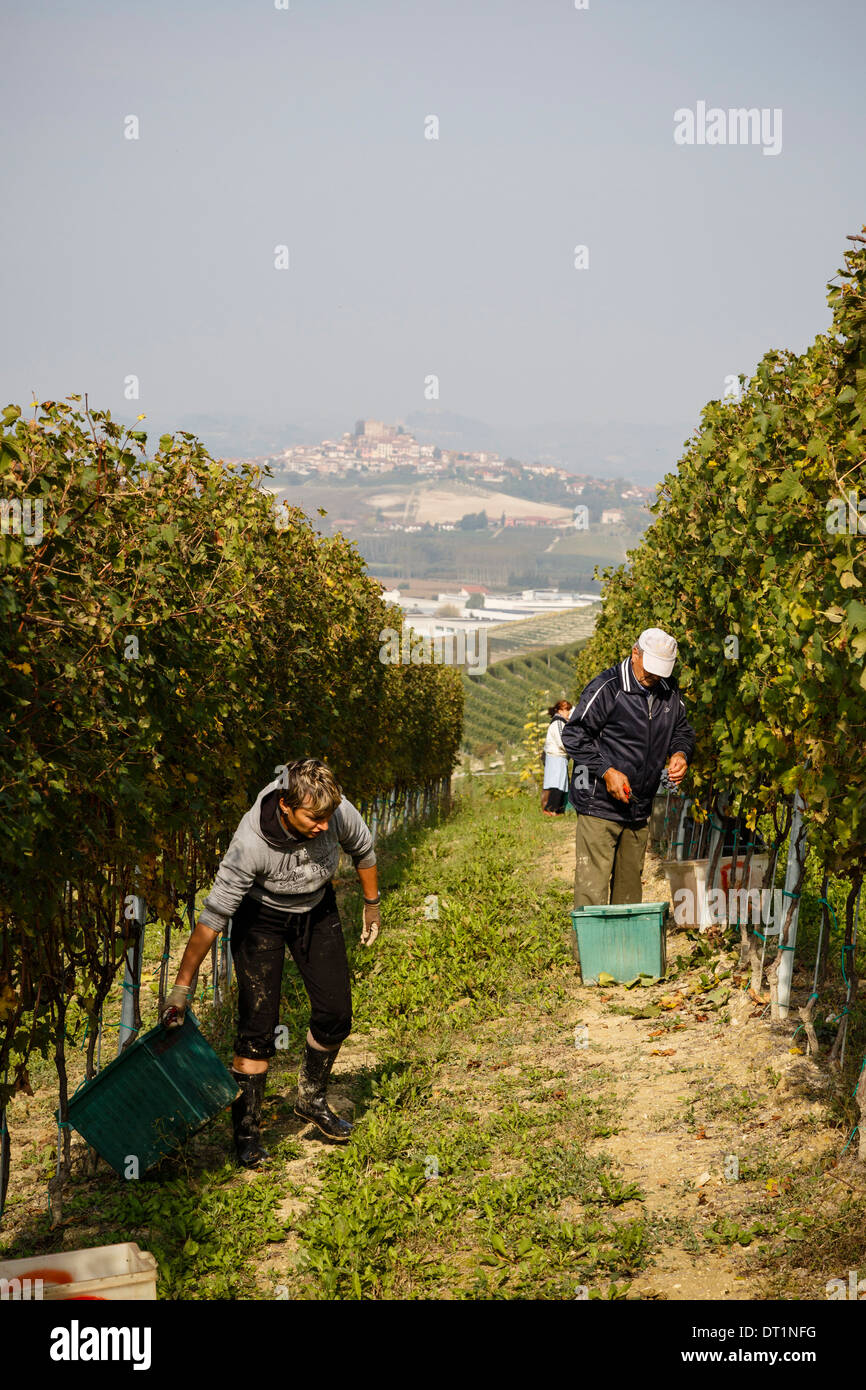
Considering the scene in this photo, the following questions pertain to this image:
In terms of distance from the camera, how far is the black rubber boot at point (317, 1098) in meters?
5.39

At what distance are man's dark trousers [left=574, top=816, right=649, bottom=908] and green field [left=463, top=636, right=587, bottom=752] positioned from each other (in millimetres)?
66741

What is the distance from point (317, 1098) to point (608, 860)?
2.65m

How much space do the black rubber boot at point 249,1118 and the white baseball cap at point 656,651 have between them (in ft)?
10.7

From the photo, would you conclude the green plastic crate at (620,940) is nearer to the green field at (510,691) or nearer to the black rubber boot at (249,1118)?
the black rubber boot at (249,1118)

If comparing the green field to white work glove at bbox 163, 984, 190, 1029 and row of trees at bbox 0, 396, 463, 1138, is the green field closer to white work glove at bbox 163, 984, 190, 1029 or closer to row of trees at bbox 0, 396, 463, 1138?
row of trees at bbox 0, 396, 463, 1138

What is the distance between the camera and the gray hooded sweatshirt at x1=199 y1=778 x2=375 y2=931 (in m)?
4.98

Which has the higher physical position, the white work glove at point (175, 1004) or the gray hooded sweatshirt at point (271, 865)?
the gray hooded sweatshirt at point (271, 865)

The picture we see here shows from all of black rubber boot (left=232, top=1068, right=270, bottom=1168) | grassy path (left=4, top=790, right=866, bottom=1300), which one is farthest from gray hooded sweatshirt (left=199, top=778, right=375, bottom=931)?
grassy path (left=4, top=790, right=866, bottom=1300)

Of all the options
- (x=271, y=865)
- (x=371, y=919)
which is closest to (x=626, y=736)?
(x=371, y=919)

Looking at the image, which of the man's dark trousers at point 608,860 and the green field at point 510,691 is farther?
the green field at point 510,691

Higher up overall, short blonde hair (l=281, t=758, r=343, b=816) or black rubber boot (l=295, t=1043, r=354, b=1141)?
short blonde hair (l=281, t=758, r=343, b=816)

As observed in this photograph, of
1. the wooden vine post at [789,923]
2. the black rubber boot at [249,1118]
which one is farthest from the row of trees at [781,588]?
the black rubber boot at [249,1118]
